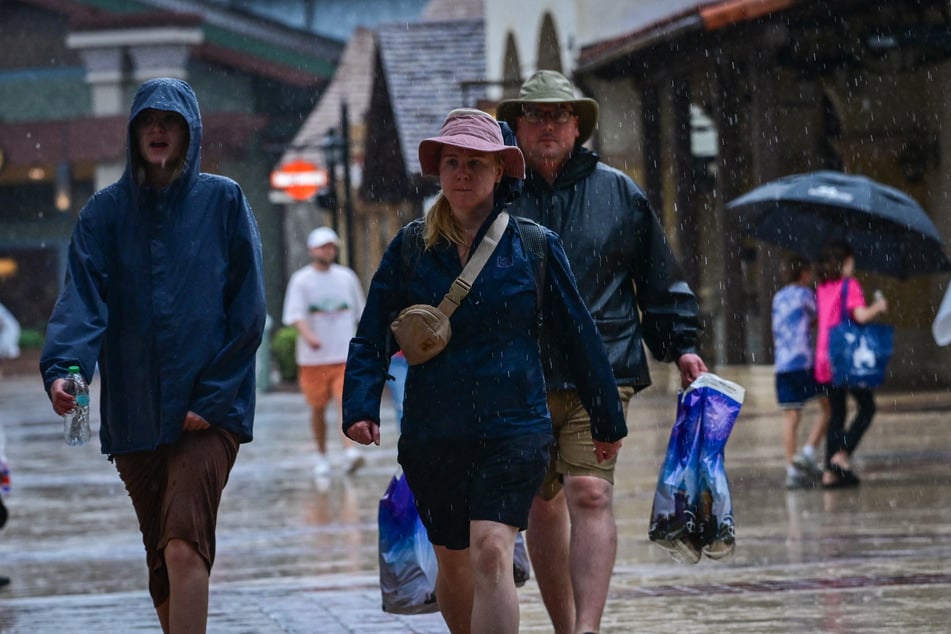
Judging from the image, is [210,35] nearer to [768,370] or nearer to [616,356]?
[768,370]

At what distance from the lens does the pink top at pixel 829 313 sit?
13695mm

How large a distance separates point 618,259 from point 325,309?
30.9 ft

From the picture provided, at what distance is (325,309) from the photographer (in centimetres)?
1670

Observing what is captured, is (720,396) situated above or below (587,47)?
below

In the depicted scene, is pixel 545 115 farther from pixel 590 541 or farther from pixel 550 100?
pixel 590 541

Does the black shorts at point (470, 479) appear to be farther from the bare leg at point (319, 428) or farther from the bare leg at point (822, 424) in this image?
the bare leg at point (319, 428)

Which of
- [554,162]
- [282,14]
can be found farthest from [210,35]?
[554,162]

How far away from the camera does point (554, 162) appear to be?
7.46m

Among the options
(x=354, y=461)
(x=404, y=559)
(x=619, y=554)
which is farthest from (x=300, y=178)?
(x=404, y=559)

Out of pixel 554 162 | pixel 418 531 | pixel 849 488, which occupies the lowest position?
pixel 849 488

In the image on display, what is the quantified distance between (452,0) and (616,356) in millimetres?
34429

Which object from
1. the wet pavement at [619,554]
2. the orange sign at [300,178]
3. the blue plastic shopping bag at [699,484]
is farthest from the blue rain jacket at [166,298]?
the orange sign at [300,178]

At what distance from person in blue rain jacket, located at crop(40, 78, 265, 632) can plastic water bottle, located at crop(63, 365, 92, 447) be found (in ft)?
0.24

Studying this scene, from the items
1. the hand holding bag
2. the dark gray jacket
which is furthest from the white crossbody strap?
the hand holding bag
